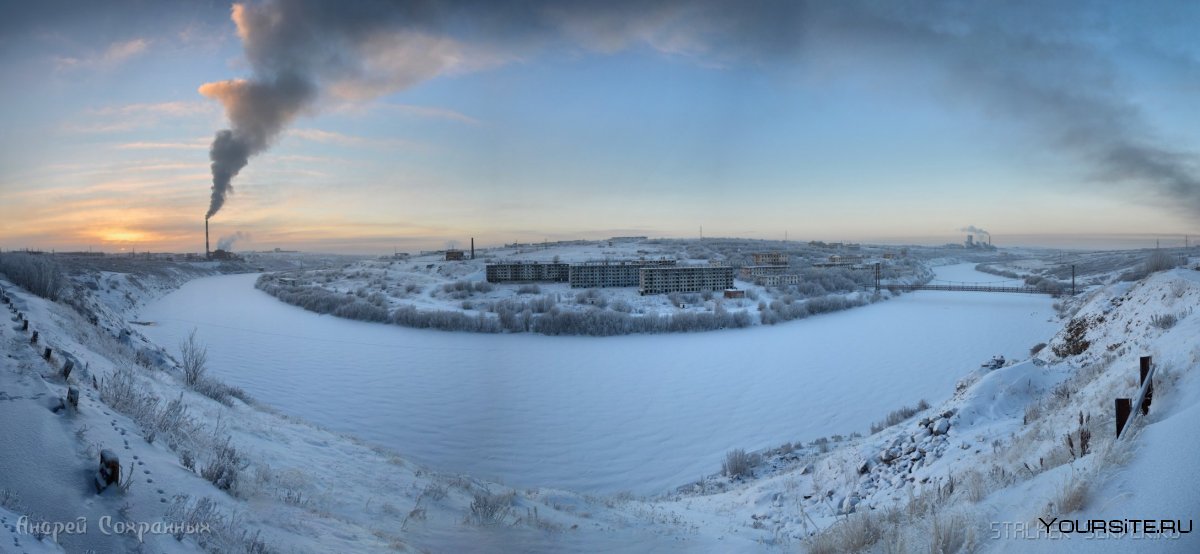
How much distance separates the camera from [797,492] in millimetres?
7016

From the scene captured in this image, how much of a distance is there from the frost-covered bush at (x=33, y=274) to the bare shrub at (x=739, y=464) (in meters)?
14.9

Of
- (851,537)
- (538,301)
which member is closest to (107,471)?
(851,537)

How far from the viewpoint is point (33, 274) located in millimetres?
12031

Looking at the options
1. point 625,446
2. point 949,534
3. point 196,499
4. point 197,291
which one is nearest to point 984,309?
point 625,446

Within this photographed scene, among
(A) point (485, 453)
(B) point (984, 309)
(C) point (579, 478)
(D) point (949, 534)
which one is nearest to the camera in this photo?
(D) point (949, 534)

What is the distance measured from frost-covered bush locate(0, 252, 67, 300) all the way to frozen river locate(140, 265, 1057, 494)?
441 cm

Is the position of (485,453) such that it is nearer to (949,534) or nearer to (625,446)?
(625,446)

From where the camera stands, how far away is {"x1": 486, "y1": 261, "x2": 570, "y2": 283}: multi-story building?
4491 cm

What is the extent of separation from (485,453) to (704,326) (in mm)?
20290

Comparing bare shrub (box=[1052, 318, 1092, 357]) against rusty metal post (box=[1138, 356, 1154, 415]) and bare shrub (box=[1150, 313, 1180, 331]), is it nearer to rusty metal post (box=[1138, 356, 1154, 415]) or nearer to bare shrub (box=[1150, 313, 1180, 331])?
bare shrub (box=[1150, 313, 1180, 331])

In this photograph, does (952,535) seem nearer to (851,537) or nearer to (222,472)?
(851,537)

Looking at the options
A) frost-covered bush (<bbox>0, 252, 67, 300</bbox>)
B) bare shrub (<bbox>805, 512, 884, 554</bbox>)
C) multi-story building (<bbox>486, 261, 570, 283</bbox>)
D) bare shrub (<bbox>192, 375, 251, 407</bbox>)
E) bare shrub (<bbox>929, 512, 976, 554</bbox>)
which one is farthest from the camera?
multi-story building (<bbox>486, 261, 570, 283</bbox>)

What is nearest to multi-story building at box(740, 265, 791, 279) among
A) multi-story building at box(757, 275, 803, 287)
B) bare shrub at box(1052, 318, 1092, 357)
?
multi-story building at box(757, 275, 803, 287)

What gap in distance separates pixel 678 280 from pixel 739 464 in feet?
104
